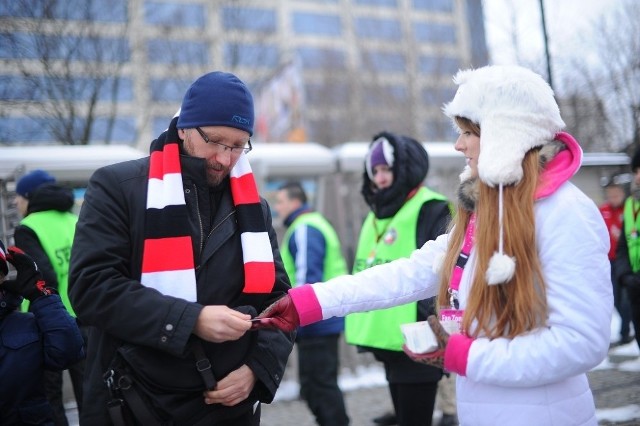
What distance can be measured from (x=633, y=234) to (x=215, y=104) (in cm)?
483

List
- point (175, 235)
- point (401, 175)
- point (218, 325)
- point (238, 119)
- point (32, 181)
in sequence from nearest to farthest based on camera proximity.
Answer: point (218, 325), point (175, 235), point (238, 119), point (401, 175), point (32, 181)

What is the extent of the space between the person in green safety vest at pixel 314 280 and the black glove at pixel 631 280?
253 centimetres

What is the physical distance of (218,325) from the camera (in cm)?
204

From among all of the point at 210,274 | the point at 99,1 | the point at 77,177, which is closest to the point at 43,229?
the point at 210,274

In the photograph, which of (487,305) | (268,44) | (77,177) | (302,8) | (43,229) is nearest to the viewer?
(487,305)

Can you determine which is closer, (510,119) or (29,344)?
(510,119)

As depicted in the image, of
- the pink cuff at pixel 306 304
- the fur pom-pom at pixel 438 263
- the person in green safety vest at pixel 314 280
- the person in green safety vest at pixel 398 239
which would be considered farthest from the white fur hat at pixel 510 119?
the person in green safety vest at pixel 314 280

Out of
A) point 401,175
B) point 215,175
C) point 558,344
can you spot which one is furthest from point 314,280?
point 558,344

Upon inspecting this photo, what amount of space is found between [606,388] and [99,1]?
9654 millimetres

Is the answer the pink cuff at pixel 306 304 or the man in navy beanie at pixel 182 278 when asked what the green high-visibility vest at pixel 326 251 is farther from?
the pink cuff at pixel 306 304

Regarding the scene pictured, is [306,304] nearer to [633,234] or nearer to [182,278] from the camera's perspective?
[182,278]

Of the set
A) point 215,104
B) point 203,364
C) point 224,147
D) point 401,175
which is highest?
point 215,104

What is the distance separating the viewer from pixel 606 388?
6156mm

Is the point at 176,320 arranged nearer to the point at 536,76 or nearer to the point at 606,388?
the point at 536,76
